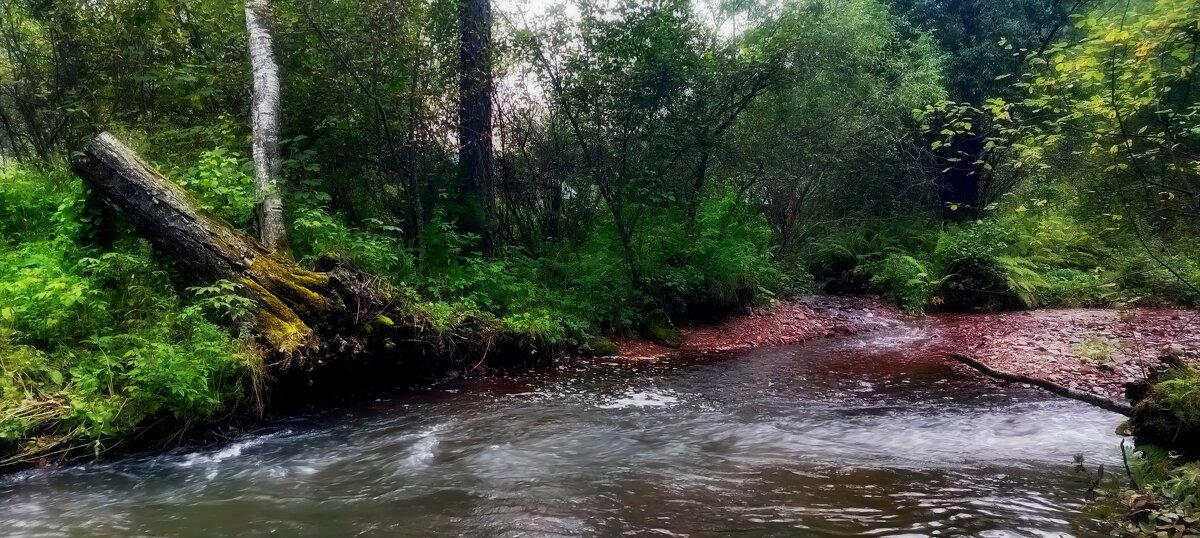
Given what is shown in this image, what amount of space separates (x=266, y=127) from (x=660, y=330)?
6683 millimetres

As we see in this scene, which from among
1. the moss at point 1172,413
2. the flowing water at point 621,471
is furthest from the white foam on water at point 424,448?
the moss at point 1172,413

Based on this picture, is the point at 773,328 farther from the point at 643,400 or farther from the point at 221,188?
the point at 221,188

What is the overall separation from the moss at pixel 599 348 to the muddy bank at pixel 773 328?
160mm

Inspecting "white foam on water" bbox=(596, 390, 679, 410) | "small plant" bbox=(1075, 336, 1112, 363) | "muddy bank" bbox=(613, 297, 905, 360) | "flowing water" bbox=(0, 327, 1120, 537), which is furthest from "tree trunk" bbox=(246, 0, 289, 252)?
"small plant" bbox=(1075, 336, 1112, 363)

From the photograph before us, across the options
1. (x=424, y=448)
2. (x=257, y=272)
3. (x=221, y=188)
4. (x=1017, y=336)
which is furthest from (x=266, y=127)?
(x=1017, y=336)

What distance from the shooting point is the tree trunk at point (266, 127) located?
305 inches

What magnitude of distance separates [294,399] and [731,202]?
9.08m

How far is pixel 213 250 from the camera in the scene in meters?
6.80

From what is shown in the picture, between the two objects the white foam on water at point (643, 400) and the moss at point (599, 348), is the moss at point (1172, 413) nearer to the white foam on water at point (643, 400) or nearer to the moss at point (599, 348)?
the white foam on water at point (643, 400)

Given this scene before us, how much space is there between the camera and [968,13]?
59.8 feet

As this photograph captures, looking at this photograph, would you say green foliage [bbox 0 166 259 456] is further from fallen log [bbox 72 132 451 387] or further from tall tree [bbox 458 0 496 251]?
tall tree [bbox 458 0 496 251]

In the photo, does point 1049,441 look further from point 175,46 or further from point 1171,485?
point 175,46

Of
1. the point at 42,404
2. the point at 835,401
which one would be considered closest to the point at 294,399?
the point at 42,404

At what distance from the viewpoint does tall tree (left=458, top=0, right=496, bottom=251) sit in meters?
10.9
